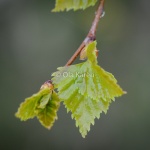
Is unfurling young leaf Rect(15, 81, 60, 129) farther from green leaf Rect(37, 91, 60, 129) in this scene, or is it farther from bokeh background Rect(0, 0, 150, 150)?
bokeh background Rect(0, 0, 150, 150)

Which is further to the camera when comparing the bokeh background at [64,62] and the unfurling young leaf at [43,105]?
the bokeh background at [64,62]

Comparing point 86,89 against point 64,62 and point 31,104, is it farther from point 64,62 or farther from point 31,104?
point 64,62

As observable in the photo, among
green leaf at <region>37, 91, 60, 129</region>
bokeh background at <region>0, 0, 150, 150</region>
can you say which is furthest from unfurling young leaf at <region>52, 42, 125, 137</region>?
bokeh background at <region>0, 0, 150, 150</region>

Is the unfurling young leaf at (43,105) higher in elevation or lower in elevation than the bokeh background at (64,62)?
lower

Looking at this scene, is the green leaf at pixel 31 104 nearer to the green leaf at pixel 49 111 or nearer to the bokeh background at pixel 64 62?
the green leaf at pixel 49 111

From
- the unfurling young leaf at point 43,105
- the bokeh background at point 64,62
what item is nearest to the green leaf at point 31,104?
the unfurling young leaf at point 43,105

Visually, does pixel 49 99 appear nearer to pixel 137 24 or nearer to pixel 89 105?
pixel 89 105
